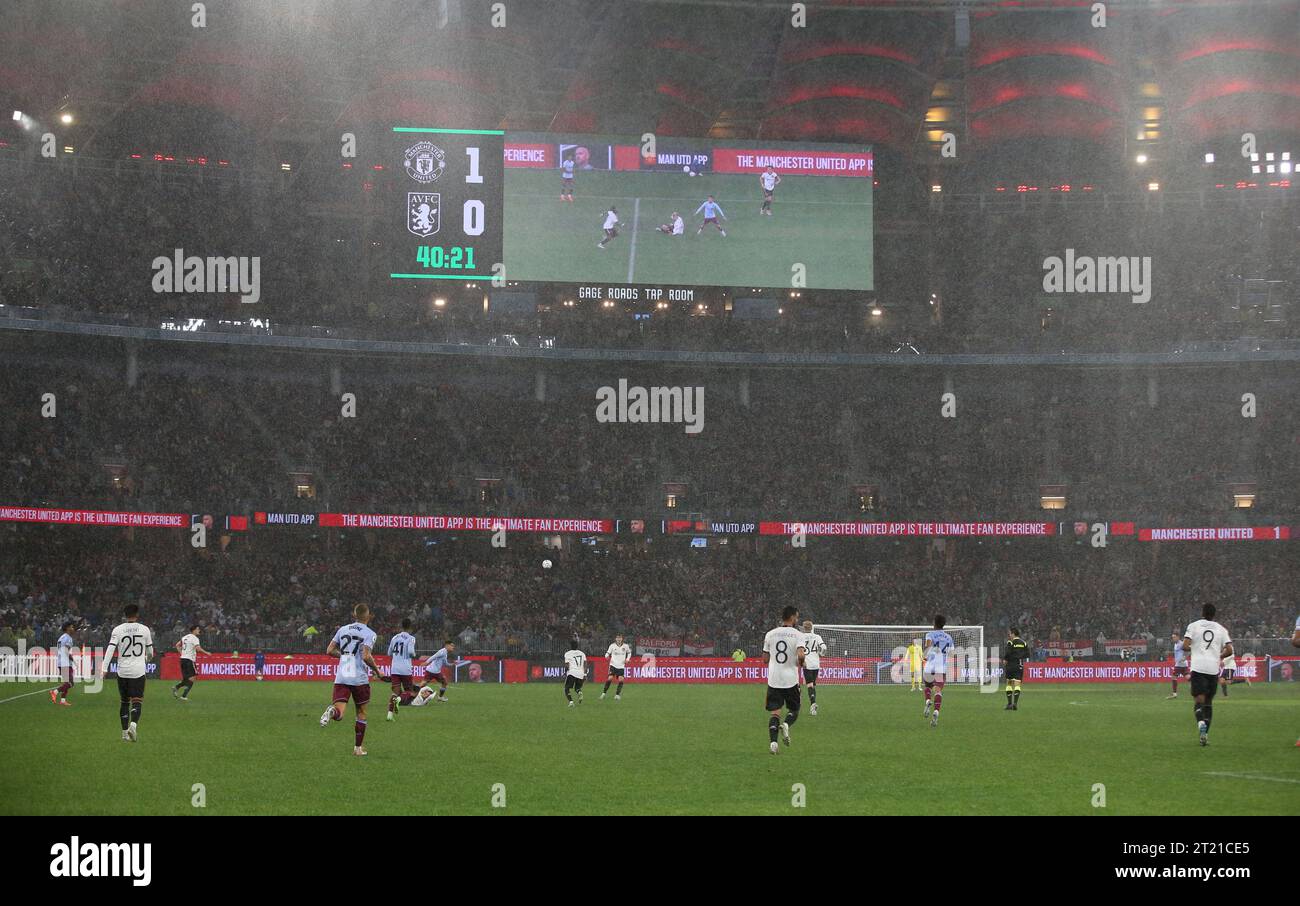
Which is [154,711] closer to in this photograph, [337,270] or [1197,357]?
[337,270]

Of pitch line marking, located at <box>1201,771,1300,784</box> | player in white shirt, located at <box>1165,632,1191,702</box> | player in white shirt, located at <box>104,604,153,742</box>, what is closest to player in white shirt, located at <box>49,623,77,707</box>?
player in white shirt, located at <box>104,604,153,742</box>

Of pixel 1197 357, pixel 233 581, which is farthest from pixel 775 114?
pixel 233 581

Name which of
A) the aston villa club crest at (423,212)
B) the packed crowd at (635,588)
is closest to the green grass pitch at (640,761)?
the packed crowd at (635,588)

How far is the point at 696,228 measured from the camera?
59469 millimetres

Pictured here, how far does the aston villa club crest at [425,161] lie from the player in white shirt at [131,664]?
36824mm

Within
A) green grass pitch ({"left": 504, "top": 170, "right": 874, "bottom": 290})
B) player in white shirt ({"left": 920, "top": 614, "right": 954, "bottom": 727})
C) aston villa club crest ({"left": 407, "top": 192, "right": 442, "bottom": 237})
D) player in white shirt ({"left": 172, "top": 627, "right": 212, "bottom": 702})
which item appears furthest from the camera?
green grass pitch ({"left": 504, "top": 170, "right": 874, "bottom": 290})

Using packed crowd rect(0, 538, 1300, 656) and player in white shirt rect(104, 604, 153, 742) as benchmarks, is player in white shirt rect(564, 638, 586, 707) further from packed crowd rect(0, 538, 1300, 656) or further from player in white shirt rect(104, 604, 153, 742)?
packed crowd rect(0, 538, 1300, 656)

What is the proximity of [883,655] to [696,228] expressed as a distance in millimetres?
20685

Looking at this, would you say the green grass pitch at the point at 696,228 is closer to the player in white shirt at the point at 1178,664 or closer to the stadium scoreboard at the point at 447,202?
the stadium scoreboard at the point at 447,202

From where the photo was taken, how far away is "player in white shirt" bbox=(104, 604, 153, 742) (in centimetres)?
2250

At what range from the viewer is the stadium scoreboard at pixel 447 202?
56.7 metres

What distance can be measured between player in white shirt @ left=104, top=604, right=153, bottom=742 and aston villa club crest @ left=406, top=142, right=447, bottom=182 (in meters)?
36.8
